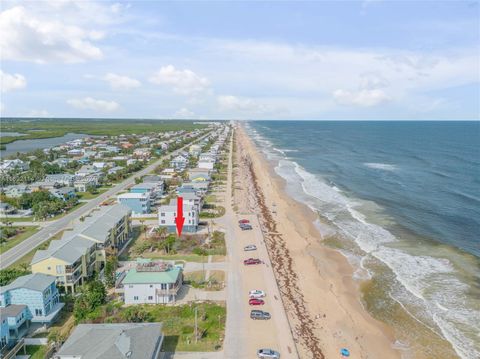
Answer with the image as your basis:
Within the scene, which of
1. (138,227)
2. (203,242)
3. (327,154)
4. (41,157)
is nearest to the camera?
(203,242)

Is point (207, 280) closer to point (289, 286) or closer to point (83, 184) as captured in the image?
point (289, 286)

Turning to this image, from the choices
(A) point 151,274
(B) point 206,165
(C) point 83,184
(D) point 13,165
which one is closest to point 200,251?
(A) point 151,274

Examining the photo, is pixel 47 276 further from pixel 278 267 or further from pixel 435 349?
pixel 435 349

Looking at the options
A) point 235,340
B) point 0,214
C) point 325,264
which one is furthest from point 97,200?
point 235,340

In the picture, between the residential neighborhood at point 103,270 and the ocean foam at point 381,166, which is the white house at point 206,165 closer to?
the residential neighborhood at point 103,270

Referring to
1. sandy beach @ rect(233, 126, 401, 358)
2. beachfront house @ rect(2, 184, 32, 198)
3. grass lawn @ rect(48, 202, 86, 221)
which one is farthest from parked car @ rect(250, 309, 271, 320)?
beachfront house @ rect(2, 184, 32, 198)

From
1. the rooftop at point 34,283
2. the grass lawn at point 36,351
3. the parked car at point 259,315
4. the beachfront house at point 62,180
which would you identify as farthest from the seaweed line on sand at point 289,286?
the beachfront house at point 62,180

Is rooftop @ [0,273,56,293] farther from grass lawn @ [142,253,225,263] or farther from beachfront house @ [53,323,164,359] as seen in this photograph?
grass lawn @ [142,253,225,263]
